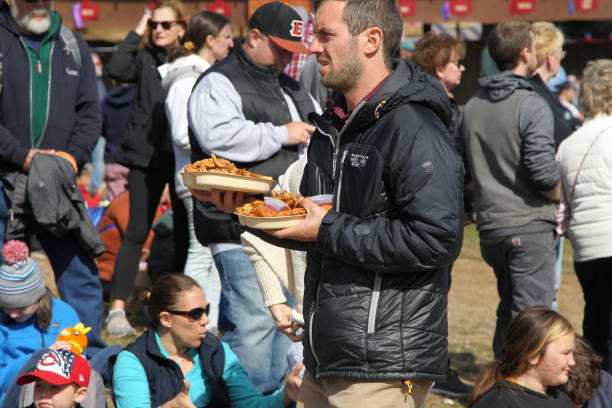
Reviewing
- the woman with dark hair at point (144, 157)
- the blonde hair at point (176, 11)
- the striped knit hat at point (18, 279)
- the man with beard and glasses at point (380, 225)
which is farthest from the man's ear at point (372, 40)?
the blonde hair at point (176, 11)

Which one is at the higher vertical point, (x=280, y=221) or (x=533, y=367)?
(x=280, y=221)

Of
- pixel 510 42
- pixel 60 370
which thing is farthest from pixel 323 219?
pixel 510 42

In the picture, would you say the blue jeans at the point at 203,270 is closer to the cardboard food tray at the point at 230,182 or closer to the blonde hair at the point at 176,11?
the blonde hair at the point at 176,11

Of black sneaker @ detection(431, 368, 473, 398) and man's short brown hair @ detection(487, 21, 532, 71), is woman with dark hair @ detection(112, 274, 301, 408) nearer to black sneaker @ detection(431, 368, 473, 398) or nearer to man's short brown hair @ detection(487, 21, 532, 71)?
black sneaker @ detection(431, 368, 473, 398)

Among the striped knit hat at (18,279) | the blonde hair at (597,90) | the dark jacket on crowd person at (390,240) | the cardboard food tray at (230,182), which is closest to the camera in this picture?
the dark jacket on crowd person at (390,240)

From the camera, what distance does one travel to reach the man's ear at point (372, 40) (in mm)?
2791

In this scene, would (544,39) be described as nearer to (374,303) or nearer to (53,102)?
(53,102)

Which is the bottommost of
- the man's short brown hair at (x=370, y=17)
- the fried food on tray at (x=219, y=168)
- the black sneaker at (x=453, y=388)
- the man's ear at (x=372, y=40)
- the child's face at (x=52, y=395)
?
the black sneaker at (x=453, y=388)

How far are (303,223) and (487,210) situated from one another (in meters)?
2.74

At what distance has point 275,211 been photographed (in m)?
2.82

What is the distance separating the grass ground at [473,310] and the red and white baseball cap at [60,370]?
1.94 metres

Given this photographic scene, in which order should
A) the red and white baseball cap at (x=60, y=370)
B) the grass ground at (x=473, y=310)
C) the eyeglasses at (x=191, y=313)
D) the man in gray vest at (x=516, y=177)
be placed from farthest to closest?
the grass ground at (x=473, y=310) < the man in gray vest at (x=516, y=177) < the eyeglasses at (x=191, y=313) < the red and white baseball cap at (x=60, y=370)

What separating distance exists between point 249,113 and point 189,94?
4.22ft

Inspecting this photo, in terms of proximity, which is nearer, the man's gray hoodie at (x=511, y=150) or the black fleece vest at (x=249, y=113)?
the black fleece vest at (x=249, y=113)
